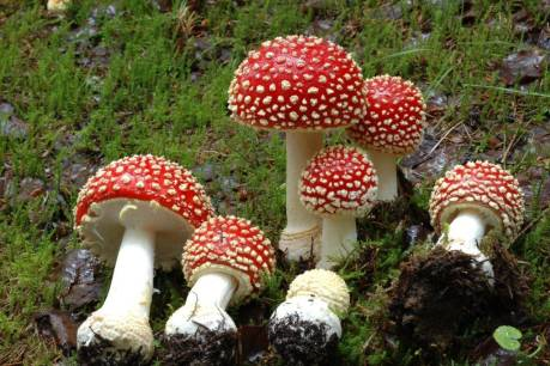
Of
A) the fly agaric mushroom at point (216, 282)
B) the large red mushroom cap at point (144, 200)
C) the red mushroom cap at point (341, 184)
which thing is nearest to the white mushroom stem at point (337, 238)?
the red mushroom cap at point (341, 184)

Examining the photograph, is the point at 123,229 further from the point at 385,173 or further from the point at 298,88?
the point at 385,173


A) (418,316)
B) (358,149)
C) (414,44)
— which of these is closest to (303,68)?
(358,149)

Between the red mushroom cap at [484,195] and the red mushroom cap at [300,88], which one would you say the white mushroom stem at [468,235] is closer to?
the red mushroom cap at [484,195]

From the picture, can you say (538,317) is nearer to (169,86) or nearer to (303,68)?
→ (303,68)

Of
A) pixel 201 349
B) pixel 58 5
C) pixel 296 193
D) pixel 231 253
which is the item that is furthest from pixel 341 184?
pixel 58 5

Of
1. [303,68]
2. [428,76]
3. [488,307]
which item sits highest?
[303,68]

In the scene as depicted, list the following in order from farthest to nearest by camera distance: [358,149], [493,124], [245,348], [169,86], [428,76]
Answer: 1. [169,86]
2. [428,76]
3. [493,124]
4. [358,149]
5. [245,348]

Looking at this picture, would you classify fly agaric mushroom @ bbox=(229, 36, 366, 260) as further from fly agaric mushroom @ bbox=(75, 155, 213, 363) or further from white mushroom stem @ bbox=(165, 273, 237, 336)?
white mushroom stem @ bbox=(165, 273, 237, 336)
